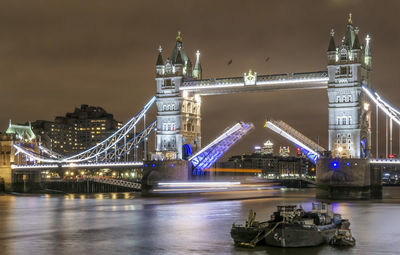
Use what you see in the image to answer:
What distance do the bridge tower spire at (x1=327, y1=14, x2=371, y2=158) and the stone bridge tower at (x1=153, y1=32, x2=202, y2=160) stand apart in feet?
52.7

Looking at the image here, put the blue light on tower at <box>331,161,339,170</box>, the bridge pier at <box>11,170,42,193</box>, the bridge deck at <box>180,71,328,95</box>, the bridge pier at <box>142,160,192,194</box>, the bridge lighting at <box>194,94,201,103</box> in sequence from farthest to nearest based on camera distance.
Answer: the bridge pier at <box>11,170,42,193</box>
the bridge lighting at <box>194,94,201,103</box>
the bridge pier at <box>142,160,192,194</box>
the bridge deck at <box>180,71,328,95</box>
the blue light on tower at <box>331,161,339,170</box>

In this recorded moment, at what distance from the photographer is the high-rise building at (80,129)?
536 feet

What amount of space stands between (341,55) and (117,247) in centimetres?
4188

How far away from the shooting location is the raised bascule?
6238 centimetres

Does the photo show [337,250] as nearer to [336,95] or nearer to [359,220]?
[359,220]

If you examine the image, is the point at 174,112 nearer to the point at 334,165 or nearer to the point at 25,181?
the point at 334,165

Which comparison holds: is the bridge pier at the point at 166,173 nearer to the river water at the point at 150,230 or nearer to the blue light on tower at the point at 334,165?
the blue light on tower at the point at 334,165

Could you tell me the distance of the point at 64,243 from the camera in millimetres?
29047

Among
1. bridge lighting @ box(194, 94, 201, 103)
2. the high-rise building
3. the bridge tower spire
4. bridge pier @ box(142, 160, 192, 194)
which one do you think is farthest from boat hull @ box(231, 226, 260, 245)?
the high-rise building

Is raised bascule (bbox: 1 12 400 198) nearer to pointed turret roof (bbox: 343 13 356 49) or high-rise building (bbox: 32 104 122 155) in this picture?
pointed turret roof (bbox: 343 13 356 49)

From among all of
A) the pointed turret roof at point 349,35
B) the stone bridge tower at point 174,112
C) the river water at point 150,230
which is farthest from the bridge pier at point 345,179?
the stone bridge tower at point 174,112

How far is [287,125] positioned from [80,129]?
4380 inches

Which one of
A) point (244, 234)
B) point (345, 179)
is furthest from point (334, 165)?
point (244, 234)

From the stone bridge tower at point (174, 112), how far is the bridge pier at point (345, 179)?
16827 millimetres
